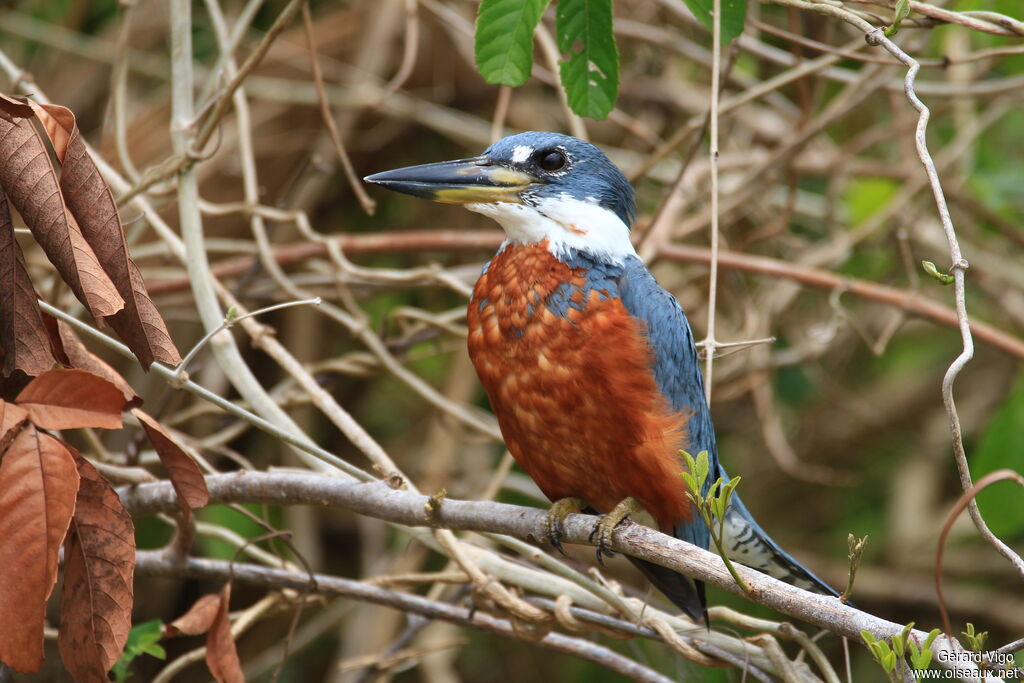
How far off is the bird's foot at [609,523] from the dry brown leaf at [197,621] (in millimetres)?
805

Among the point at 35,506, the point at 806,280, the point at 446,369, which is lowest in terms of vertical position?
the point at 446,369

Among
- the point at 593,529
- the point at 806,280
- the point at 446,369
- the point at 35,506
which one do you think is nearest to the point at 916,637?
the point at 593,529

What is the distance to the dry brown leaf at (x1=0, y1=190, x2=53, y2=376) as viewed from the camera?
1601 millimetres

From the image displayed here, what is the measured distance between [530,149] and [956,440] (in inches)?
52.6

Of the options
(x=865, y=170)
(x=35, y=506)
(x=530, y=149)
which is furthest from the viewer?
(x=865, y=170)

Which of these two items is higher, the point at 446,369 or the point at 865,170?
the point at 865,170

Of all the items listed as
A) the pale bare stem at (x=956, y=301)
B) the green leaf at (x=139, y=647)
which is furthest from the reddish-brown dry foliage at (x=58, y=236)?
the pale bare stem at (x=956, y=301)

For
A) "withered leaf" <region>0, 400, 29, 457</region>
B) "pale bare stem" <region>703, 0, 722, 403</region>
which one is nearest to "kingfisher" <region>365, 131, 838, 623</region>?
"pale bare stem" <region>703, 0, 722, 403</region>

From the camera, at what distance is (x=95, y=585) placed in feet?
5.31

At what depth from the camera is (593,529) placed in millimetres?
2166

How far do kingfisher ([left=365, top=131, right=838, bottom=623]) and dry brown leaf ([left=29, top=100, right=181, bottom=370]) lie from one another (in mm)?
754

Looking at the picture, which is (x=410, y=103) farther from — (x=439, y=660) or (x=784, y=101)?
(x=439, y=660)

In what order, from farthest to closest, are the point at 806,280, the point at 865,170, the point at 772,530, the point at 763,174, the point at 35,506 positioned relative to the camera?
the point at 772,530
the point at 865,170
the point at 763,174
the point at 806,280
the point at 35,506

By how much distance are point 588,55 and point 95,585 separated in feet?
4.88
